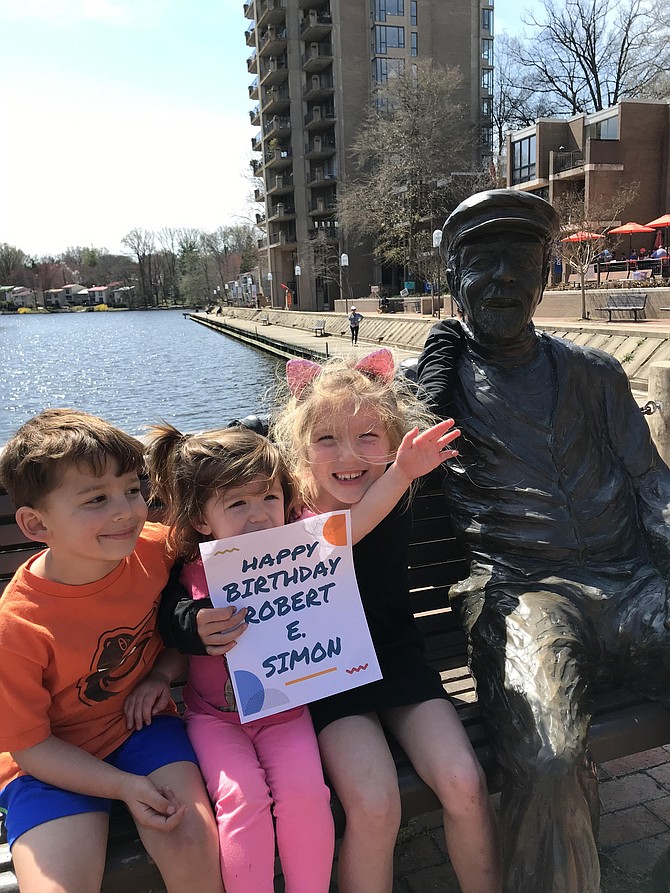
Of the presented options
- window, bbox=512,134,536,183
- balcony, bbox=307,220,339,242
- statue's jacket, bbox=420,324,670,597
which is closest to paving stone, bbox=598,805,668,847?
statue's jacket, bbox=420,324,670,597

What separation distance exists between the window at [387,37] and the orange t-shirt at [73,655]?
52.4m

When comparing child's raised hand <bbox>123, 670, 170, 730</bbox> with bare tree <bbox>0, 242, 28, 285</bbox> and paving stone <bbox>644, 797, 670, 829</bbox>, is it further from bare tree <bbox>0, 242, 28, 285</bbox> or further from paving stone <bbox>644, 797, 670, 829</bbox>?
bare tree <bbox>0, 242, 28, 285</bbox>

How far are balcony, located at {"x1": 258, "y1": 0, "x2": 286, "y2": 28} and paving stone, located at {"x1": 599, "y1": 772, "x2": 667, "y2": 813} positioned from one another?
55877 mm

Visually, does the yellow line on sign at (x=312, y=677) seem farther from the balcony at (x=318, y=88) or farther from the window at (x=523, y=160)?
the balcony at (x=318, y=88)

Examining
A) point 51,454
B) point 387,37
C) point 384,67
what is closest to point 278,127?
point 384,67

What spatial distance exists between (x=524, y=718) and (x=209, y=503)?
1.10m

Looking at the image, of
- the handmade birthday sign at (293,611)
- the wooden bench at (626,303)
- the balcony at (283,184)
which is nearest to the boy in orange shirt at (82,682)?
the handmade birthday sign at (293,611)

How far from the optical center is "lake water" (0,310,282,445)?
1692 centimetres

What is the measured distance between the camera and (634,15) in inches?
1774

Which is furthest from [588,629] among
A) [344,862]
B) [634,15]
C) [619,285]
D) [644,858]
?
[634,15]

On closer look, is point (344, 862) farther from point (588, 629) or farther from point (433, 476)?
point (433, 476)

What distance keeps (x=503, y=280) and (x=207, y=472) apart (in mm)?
1284

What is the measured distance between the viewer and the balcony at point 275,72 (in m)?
49.8

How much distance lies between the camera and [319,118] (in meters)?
47.9
